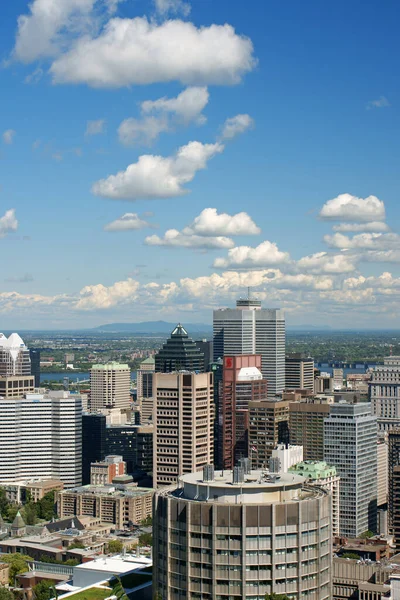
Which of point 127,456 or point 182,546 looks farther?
point 127,456

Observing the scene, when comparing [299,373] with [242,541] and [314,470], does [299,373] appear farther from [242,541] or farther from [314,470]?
[242,541]

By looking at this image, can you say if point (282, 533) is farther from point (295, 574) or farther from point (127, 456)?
point (127, 456)

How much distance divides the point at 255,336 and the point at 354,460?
78.8 meters

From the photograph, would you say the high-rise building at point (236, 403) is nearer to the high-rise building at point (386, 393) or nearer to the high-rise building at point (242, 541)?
the high-rise building at point (386, 393)

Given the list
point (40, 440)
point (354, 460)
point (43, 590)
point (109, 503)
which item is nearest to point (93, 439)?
point (40, 440)

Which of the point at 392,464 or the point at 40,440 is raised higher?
the point at 40,440

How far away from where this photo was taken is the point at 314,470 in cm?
10488

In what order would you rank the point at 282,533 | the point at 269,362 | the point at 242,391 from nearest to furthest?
1. the point at 282,533
2. the point at 242,391
3. the point at 269,362

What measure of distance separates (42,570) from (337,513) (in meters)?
40.6

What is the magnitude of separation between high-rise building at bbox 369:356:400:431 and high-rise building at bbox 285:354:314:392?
21.7 metres

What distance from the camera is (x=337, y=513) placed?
110m

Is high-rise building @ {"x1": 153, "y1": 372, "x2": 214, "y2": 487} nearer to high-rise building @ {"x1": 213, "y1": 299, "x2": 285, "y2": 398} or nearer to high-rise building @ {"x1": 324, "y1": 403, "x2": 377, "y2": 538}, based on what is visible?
high-rise building @ {"x1": 324, "y1": 403, "x2": 377, "y2": 538}

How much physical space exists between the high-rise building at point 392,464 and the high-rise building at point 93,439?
1924 inches

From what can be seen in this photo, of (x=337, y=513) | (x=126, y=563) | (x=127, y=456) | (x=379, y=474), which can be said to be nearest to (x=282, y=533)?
(x=126, y=563)
